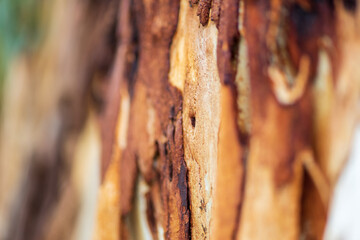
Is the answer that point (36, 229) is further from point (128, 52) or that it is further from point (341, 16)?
point (341, 16)

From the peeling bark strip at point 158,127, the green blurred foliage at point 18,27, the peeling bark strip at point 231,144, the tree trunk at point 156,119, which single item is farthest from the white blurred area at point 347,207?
the green blurred foliage at point 18,27

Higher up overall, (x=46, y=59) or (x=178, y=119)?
(x=46, y=59)

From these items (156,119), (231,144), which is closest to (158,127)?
(156,119)

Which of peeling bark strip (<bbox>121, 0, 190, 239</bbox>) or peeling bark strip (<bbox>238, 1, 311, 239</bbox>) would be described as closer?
peeling bark strip (<bbox>121, 0, 190, 239</bbox>)

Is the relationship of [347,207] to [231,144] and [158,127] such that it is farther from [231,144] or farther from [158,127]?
[158,127]

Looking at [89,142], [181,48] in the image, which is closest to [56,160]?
[89,142]

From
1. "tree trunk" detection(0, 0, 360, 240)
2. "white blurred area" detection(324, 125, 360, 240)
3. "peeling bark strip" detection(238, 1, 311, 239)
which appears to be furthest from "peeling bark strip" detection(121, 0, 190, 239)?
"white blurred area" detection(324, 125, 360, 240)

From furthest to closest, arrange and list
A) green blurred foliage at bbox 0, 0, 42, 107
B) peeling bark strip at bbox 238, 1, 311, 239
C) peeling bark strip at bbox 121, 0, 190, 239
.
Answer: green blurred foliage at bbox 0, 0, 42, 107, peeling bark strip at bbox 238, 1, 311, 239, peeling bark strip at bbox 121, 0, 190, 239

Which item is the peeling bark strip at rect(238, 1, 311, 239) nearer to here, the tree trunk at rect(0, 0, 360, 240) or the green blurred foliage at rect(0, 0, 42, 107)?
the tree trunk at rect(0, 0, 360, 240)
